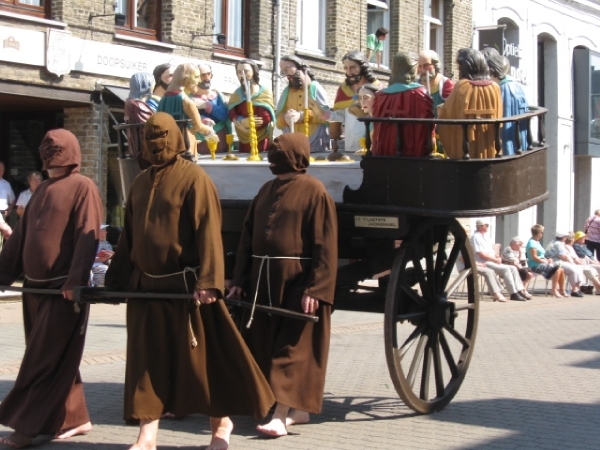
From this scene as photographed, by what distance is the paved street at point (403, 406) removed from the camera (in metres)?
6.52

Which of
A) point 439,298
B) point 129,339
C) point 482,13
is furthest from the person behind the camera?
point 482,13

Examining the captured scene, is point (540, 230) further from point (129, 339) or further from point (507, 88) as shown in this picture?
point (129, 339)

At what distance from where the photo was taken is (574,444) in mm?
6520

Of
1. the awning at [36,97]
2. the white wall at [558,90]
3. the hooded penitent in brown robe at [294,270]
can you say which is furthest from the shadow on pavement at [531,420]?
the white wall at [558,90]

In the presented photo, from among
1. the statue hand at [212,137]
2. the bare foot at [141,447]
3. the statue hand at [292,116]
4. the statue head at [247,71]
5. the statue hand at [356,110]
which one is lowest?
the bare foot at [141,447]

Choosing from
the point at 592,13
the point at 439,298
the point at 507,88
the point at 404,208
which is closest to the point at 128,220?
the point at 404,208

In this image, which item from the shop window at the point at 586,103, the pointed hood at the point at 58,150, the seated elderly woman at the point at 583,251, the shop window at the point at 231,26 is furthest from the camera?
the shop window at the point at 586,103

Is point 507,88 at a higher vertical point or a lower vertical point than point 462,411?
higher

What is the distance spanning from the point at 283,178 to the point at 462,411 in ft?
6.70

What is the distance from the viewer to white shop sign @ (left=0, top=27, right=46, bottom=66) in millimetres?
15078

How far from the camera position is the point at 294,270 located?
668 centimetres

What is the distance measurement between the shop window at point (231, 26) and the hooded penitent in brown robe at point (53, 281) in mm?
12630

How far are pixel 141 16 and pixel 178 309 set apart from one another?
1261cm

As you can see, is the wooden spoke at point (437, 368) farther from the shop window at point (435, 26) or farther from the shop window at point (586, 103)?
the shop window at point (586, 103)
